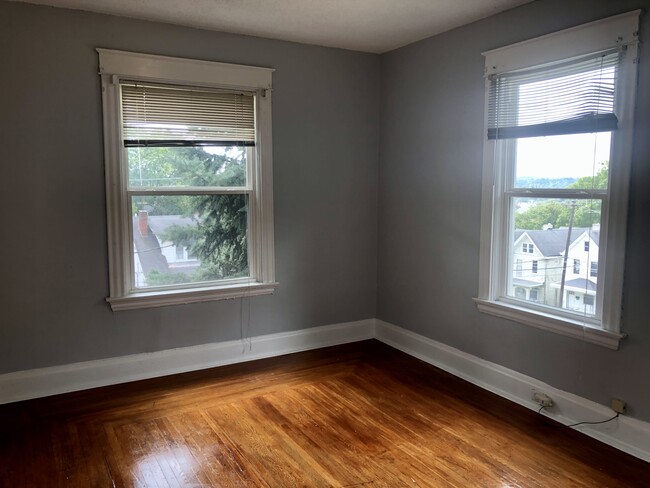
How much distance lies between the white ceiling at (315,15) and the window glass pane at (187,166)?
87cm

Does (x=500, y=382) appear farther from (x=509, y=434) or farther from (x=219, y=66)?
(x=219, y=66)

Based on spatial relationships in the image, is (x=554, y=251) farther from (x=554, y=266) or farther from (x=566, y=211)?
(x=566, y=211)

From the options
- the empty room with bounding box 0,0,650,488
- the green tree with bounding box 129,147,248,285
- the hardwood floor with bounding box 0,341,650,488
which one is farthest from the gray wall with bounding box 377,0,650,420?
the green tree with bounding box 129,147,248,285

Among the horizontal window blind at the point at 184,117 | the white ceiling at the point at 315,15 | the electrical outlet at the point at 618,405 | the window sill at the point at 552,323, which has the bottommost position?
the electrical outlet at the point at 618,405

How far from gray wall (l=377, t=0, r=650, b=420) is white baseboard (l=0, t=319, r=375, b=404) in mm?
532

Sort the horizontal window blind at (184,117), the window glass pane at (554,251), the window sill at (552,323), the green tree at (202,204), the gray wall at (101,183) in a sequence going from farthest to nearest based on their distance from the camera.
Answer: the green tree at (202,204) < the horizontal window blind at (184,117) < the gray wall at (101,183) < the window glass pane at (554,251) < the window sill at (552,323)

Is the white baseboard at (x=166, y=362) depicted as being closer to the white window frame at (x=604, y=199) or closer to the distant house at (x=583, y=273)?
the white window frame at (x=604, y=199)

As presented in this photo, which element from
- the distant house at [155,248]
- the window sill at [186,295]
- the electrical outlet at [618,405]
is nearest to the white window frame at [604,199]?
the electrical outlet at [618,405]

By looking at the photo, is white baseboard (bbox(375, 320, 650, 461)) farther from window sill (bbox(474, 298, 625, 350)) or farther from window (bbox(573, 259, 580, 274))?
window (bbox(573, 259, 580, 274))

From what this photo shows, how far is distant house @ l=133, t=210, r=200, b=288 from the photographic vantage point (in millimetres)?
3736

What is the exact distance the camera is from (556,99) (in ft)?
10.1

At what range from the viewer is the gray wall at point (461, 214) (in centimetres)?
273

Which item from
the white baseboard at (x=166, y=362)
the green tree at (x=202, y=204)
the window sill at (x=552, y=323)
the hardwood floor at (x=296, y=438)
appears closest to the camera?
the hardwood floor at (x=296, y=438)

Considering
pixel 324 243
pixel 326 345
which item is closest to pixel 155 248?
pixel 324 243
